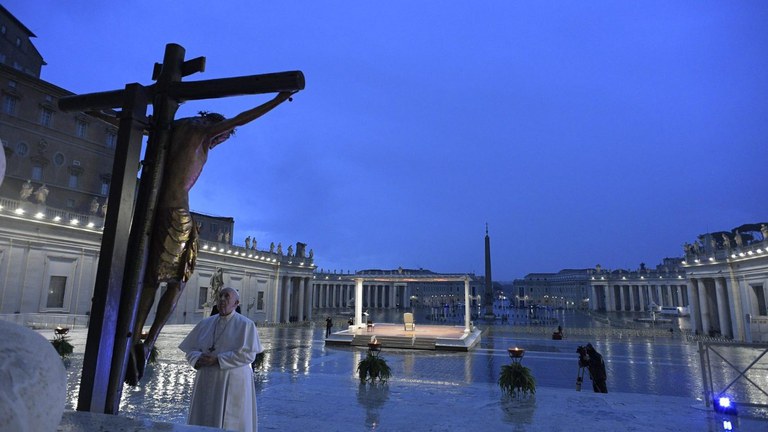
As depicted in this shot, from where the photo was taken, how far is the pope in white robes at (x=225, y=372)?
4559mm

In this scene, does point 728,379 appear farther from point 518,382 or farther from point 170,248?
point 170,248

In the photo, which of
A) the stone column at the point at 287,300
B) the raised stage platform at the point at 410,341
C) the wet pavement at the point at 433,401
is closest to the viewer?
the wet pavement at the point at 433,401

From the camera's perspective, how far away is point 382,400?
9.78 meters

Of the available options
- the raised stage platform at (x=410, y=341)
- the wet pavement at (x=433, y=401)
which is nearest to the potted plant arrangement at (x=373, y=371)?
the wet pavement at (x=433, y=401)

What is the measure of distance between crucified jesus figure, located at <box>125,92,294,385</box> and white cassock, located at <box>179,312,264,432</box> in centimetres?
58

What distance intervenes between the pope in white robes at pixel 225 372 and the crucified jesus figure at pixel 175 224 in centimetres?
72

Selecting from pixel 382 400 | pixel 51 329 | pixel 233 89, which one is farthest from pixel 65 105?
pixel 51 329

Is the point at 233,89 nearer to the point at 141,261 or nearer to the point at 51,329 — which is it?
the point at 141,261

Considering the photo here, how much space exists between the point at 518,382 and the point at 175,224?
9.18 metres

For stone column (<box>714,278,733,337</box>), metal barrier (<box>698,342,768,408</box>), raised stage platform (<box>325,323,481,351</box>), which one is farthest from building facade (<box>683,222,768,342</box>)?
raised stage platform (<box>325,323,481,351</box>)

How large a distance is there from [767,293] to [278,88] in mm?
46364

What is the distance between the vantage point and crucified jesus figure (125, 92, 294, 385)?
4020 millimetres

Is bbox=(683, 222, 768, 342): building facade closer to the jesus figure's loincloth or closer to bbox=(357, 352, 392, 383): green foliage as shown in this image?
bbox=(357, 352, 392, 383): green foliage

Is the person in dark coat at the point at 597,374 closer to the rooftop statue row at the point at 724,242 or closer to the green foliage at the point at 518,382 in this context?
the green foliage at the point at 518,382
